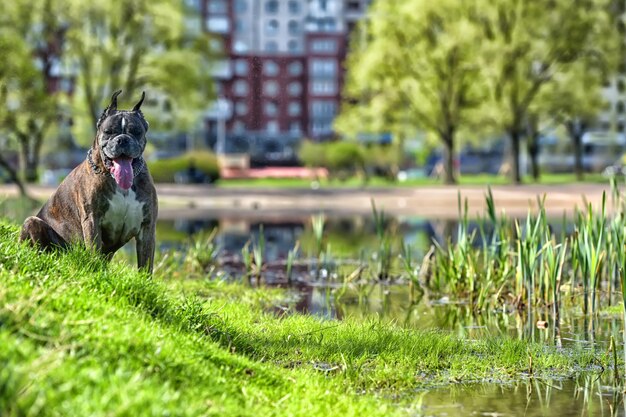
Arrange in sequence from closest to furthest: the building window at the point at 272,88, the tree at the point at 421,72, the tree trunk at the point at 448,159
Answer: the tree at the point at 421,72 < the tree trunk at the point at 448,159 < the building window at the point at 272,88

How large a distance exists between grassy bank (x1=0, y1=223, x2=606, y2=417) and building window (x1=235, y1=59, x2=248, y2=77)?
109068mm

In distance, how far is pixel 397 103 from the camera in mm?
54250

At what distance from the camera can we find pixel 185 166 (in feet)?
179

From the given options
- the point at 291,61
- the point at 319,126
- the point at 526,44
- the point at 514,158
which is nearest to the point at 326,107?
the point at 319,126

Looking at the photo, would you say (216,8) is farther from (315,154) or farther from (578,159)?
(578,159)

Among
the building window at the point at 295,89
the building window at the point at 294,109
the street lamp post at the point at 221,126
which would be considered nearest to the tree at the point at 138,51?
the street lamp post at the point at 221,126

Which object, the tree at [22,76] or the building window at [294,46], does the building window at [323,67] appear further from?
the tree at [22,76]

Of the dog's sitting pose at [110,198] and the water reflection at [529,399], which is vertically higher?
the dog's sitting pose at [110,198]

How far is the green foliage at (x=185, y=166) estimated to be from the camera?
5353 cm

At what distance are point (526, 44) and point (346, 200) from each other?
584 inches

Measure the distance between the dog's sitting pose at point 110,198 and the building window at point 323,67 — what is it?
11123 cm

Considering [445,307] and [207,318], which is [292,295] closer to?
[445,307]

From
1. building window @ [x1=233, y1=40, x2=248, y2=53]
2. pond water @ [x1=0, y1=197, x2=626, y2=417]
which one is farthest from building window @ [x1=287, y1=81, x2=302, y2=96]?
pond water @ [x1=0, y1=197, x2=626, y2=417]

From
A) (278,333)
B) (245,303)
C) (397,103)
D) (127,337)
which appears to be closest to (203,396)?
(127,337)
